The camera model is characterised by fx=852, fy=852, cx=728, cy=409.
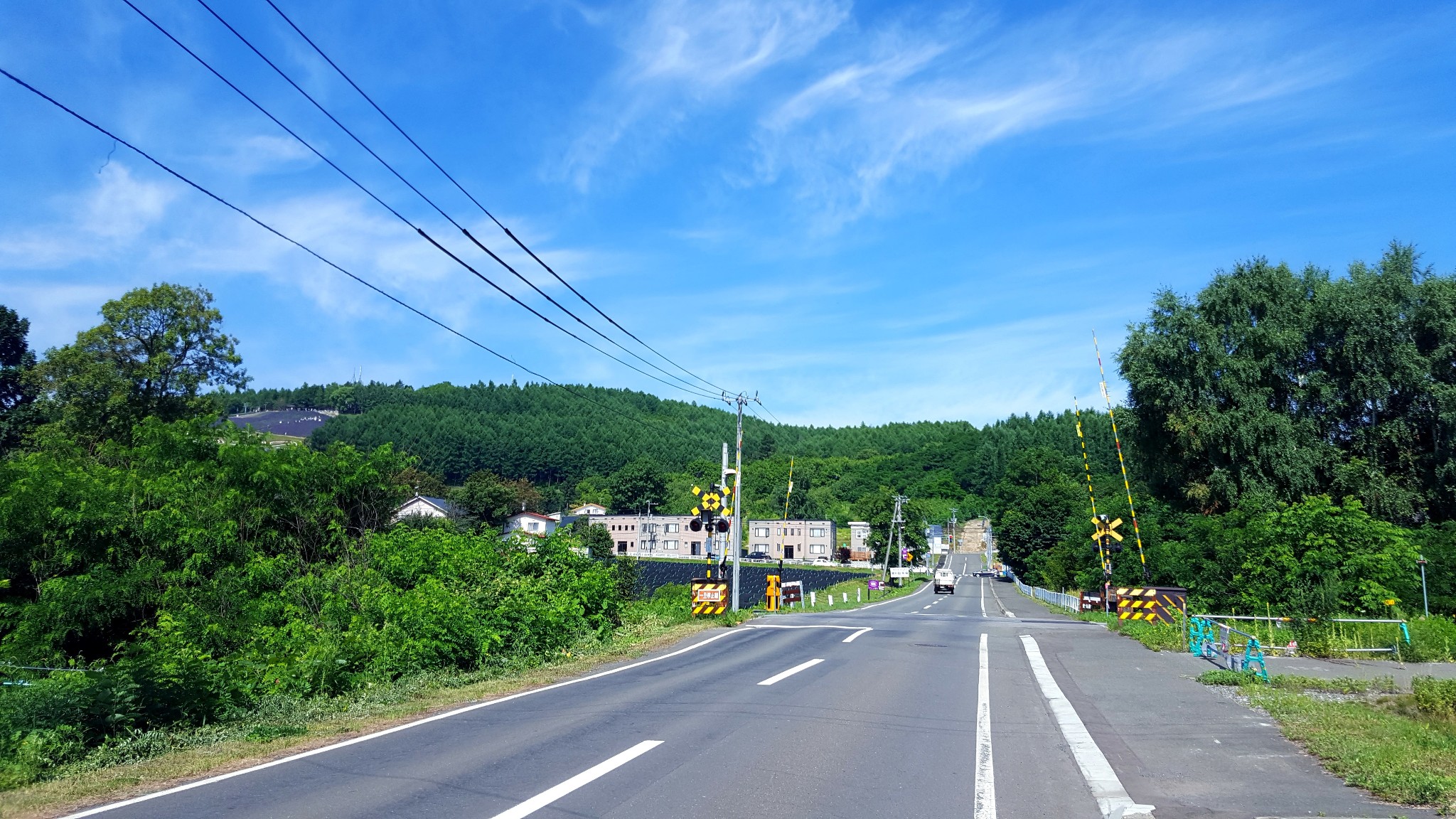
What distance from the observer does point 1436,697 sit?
10.7 meters

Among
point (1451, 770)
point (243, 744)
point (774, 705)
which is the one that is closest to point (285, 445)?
point (243, 744)

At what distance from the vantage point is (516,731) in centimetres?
923

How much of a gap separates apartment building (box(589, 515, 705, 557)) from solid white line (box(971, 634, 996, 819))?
117319 millimetres

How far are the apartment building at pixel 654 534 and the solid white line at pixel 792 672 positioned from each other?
114003mm

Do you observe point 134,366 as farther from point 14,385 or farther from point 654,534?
point 654,534

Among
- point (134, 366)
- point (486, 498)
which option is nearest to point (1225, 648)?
point (134, 366)

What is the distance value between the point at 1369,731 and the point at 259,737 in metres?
11.8

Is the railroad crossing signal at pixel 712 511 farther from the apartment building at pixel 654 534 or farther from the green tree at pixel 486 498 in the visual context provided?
the apartment building at pixel 654 534

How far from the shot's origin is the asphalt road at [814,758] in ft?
21.2

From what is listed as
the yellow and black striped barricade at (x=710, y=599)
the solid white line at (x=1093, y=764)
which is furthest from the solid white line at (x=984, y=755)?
the yellow and black striped barricade at (x=710, y=599)

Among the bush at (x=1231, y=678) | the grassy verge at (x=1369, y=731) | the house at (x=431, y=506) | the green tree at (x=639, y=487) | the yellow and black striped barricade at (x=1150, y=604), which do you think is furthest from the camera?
the green tree at (x=639, y=487)

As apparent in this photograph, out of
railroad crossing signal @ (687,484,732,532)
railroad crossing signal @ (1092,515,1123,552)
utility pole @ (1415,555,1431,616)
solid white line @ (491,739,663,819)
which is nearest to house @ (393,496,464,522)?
railroad crossing signal @ (687,484,732,532)

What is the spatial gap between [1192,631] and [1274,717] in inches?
317

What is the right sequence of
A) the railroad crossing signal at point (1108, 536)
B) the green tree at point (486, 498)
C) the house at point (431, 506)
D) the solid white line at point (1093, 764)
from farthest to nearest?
the green tree at point (486, 498) → the house at point (431, 506) → the railroad crossing signal at point (1108, 536) → the solid white line at point (1093, 764)
